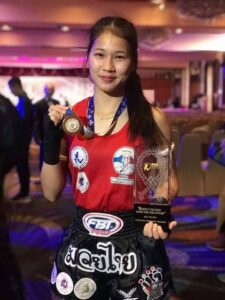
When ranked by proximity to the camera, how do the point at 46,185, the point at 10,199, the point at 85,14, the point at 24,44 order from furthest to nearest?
the point at 24,44 → the point at 85,14 → the point at 10,199 → the point at 46,185

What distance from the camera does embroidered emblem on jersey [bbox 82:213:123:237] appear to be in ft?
3.94

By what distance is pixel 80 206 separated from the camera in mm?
1245

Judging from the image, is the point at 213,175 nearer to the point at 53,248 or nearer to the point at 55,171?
the point at 53,248

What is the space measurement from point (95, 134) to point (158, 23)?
6.05 m

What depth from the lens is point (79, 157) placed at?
1.22m

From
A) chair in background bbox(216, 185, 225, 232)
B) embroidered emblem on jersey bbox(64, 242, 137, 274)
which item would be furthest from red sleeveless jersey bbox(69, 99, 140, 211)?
chair in background bbox(216, 185, 225, 232)

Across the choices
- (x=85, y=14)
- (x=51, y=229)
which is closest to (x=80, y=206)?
(x=51, y=229)

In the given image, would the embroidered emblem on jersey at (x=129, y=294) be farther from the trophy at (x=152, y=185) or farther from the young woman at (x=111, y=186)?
the trophy at (x=152, y=185)

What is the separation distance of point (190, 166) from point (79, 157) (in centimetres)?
360

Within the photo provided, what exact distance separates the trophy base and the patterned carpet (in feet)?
5.21

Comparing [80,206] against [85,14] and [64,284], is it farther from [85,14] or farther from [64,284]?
[85,14]

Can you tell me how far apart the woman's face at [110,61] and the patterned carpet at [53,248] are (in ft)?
5.46

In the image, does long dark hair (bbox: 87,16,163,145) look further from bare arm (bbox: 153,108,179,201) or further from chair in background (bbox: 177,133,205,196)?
chair in background (bbox: 177,133,205,196)

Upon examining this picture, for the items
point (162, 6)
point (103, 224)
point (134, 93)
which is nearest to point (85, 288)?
A: point (103, 224)
